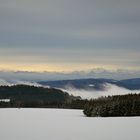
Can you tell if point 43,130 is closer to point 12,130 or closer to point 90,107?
point 12,130

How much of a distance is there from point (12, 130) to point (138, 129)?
31.8 feet

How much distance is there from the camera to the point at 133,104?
52.8 metres

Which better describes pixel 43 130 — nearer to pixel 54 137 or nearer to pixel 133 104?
pixel 54 137

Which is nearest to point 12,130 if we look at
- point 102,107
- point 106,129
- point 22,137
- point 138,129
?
point 22,137

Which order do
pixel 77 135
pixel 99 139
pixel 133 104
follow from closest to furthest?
pixel 99 139
pixel 77 135
pixel 133 104

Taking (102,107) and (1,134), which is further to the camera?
(102,107)

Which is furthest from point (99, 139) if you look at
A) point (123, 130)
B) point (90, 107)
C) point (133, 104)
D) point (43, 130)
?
point (90, 107)

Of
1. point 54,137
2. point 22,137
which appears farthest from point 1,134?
point 54,137

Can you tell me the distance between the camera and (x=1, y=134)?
29.2 m

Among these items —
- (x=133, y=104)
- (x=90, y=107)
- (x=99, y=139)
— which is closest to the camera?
(x=99, y=139)

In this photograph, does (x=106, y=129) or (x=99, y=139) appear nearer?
(x=99, y=139)

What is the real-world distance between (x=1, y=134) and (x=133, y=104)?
26.9 m

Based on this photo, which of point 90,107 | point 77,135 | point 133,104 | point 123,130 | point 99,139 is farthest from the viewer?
point 90,107

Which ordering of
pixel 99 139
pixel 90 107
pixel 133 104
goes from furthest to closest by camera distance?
pixel 90 107, pixel 133 104, pixel 99 139
